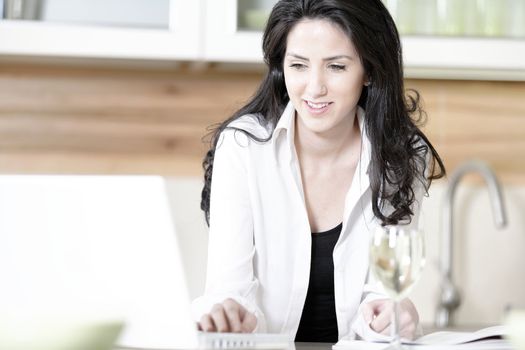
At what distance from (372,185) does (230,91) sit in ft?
3.18

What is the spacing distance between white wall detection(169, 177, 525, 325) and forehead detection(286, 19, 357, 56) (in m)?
1.04

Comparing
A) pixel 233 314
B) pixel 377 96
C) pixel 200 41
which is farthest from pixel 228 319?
pixel 200 41

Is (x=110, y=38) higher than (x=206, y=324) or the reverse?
higher

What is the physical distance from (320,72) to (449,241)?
1.11 m

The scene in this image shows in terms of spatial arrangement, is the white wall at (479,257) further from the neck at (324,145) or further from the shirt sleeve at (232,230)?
the shirt sleeve at (232,230)

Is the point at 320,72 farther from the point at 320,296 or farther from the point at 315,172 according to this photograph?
the point at 320,296

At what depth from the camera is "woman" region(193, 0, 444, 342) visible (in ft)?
6.15

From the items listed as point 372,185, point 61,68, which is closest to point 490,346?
point 372,185

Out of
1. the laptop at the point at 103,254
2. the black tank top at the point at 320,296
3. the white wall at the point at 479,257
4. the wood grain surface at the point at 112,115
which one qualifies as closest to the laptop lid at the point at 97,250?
the laptop at the point at 103,254

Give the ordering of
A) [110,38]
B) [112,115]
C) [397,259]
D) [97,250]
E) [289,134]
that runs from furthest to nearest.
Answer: [112,115]
[110,38]
[97,250]
[289,134]
[397,259]

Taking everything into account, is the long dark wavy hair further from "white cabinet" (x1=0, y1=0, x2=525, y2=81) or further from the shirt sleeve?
"white cabinet" (x1=0, y1=0, x2=525, y2=81)

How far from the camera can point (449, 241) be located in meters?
2.80

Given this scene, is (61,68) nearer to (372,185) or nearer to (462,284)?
(372,185)

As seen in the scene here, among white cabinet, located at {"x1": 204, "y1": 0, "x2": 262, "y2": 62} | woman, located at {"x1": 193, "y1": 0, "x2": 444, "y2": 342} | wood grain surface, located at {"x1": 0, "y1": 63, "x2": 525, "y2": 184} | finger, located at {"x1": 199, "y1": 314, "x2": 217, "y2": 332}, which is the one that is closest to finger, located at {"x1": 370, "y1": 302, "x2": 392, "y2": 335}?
woman, located at {"x1": 193, "y1": 0, "x2": 444, "y2": 342}
